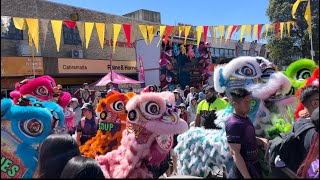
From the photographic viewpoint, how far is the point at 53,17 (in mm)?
16328

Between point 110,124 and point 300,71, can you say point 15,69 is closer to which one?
point 110,124

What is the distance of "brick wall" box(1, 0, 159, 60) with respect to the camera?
561 inches

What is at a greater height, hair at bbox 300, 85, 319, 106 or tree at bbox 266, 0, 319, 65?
tree at bbox 266, 0, 319, 65

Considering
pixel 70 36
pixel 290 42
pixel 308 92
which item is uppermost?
pixel 70 36

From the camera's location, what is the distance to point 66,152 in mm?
2297

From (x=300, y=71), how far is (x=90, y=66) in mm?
13988

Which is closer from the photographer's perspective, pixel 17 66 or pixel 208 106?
pixel 208 106

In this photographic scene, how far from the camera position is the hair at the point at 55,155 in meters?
2.15

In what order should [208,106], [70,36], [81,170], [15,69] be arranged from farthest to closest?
[70,36]
[15,69]
[208,106]
[81,170]

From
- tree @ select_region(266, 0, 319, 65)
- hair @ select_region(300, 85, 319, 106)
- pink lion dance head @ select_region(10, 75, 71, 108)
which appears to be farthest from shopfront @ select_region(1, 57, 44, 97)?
tree @ select_region(266, 0, 319, 65)

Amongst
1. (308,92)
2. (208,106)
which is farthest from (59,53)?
(308,92)

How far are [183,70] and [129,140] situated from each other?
17838 mm

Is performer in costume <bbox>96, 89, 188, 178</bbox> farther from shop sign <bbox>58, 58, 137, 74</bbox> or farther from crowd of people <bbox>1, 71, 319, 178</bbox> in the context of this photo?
shop sign <bbox>58, 58, 137, 74</bbox>

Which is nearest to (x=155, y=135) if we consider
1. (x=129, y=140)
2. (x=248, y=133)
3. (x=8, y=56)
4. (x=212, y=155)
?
(x=129, y=140)
